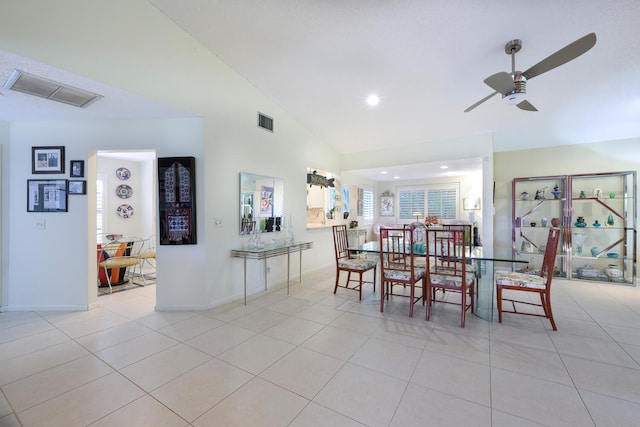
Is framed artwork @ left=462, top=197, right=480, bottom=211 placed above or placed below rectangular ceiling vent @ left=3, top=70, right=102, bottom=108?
below

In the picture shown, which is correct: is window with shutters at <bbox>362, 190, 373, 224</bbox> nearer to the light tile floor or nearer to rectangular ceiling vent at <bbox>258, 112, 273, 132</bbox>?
rectangular ceiling vent at <bbox>258, 112, 273, 132</bbox>

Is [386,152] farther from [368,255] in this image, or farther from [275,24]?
[275,24]

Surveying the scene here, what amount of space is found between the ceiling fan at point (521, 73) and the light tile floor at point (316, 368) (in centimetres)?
239

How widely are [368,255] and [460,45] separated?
10.9ft

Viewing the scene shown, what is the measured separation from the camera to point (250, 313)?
3.29 meters

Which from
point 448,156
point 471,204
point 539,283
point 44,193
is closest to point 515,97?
point 539,283

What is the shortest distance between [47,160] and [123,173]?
3350mm

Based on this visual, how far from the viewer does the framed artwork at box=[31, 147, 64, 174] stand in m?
3.34

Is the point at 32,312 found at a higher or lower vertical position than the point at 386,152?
lower

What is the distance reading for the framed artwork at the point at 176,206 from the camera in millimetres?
3338

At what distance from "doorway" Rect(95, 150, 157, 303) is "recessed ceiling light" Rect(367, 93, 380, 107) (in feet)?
15.8

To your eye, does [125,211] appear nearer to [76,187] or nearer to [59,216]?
[59,216]

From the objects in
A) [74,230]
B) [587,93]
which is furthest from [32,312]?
[587,93]

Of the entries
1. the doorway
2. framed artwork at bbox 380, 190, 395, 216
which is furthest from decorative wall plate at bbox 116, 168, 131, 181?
framed artwork at bbox 380, 190, 395, 216
